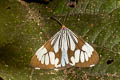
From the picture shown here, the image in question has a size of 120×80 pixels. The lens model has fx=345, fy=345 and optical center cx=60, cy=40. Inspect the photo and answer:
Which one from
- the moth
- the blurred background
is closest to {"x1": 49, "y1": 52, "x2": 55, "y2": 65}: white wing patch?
the moth

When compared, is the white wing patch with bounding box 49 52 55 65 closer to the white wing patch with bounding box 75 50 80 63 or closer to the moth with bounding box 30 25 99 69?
the moth with bounding box 30 25 99 69

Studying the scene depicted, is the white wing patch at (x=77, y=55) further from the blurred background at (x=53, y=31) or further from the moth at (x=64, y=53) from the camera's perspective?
the blurred background at (x=53, y=31)

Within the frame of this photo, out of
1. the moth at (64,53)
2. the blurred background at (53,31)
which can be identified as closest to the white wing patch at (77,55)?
the moth at (64,53)

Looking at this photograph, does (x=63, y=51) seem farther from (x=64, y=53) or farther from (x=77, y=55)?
(x=77, y=55)

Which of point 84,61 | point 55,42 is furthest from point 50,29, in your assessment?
point 84,61

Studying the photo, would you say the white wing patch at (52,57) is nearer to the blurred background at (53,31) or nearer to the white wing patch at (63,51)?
the white wing patch at (63,51)

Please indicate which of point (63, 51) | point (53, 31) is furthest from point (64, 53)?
point (53, 31)

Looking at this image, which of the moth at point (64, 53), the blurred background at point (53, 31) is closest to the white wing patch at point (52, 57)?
the moth at point (64, 53)

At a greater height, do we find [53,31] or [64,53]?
[53,31]
